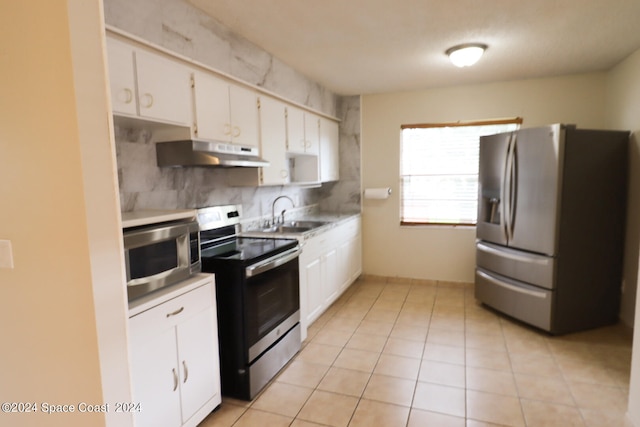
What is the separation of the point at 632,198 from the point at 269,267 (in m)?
3.27

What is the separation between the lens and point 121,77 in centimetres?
175

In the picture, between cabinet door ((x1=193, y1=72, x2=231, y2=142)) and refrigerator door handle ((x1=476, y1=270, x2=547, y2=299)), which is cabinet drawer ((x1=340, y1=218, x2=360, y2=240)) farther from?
cabinet door ((x1=193, y1=72, x2=231, y2=142))

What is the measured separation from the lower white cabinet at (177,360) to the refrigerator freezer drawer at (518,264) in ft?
8.92

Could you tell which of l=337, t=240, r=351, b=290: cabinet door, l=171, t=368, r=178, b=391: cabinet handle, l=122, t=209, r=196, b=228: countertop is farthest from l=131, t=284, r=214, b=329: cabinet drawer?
l=337, t=240, r=351, b=290: cabinet door

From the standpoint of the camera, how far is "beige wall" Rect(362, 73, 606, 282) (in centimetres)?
393

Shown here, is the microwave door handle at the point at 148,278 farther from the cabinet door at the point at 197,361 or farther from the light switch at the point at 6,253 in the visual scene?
the light switch at the point at 6,253

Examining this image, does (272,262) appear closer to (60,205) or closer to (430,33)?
(60,205)

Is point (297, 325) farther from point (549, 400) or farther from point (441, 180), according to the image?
point (441, 180)

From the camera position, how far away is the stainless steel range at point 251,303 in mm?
2217

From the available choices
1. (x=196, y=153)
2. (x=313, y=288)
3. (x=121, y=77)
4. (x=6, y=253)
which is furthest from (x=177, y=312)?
(x=313, y=288)

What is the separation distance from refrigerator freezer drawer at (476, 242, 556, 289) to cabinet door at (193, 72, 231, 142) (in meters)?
2.72

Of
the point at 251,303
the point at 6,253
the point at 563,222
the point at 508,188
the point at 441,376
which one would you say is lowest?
the point at 441,376

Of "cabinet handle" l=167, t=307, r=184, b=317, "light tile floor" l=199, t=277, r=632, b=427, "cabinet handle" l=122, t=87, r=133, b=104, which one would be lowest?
"light tile floor" l=199, t=277, r=632, b=427

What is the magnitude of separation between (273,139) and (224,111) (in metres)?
0.70
